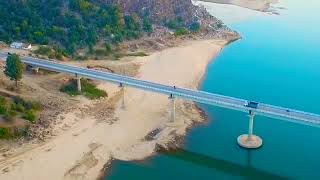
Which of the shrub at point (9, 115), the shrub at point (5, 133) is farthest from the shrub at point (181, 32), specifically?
the shrub at point (5, 133)

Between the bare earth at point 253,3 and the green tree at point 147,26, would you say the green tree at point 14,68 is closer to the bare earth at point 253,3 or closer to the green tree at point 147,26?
the green tree at point 147,26

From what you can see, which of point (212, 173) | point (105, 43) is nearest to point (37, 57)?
point (105, 43)

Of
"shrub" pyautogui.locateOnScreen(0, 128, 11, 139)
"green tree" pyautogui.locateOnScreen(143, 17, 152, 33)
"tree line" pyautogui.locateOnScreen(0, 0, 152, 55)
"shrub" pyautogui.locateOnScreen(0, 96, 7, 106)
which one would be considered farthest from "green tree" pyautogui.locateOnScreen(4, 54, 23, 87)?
"green tree" pyautogui.locateOnScreen(143, 17, 152, 33)

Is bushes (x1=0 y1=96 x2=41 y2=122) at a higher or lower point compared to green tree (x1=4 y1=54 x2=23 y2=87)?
lower

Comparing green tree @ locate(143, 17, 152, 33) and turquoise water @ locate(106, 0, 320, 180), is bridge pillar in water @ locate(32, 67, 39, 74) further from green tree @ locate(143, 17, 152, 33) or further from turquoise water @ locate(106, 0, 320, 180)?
green tree @ locate(143, 17, 152, 33)

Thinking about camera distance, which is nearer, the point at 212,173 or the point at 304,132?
the point at 212,173

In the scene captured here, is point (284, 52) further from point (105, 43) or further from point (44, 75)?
point (44, 75)

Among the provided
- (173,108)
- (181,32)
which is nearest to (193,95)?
(173,108)
